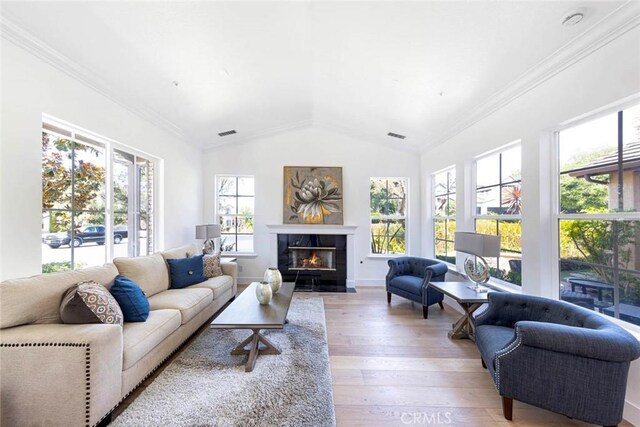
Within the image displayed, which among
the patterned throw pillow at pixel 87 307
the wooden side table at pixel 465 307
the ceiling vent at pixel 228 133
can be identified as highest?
the ceiling vent at pixel 228 133

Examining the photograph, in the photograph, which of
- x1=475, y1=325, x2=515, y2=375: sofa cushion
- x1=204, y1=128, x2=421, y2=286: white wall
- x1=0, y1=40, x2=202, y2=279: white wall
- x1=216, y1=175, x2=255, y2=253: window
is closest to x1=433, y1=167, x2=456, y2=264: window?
x1=204, y1=128, x2=421, y2=286: white wall

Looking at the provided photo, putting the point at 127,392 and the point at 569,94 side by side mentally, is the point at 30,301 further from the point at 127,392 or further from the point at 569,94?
the point at 569,94

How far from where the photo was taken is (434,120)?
3928 mm

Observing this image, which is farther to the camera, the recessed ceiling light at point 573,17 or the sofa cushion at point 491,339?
the sofa cushion at point 491,339

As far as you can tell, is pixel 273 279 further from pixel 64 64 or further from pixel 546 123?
pixel 546 123

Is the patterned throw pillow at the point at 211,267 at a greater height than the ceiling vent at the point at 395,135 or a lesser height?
lesser

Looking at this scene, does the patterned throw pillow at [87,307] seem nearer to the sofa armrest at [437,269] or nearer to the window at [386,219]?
the sofa armrest at [437,269]

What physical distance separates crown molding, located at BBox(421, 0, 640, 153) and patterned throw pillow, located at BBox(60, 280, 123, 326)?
4098mm

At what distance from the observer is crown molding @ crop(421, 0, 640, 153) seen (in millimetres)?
1766

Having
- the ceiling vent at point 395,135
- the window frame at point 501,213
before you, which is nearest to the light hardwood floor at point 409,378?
the window frame at point 501,213

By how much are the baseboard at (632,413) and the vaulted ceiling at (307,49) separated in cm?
264

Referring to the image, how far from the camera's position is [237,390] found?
80.0 inches

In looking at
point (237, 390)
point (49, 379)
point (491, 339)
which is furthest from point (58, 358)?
point (491, 339)

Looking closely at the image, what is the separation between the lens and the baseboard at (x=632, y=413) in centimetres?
173
